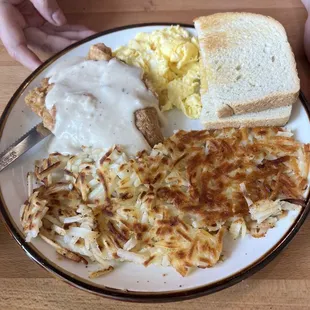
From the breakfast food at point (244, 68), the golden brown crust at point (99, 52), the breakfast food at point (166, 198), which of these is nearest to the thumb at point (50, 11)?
the golden brown crust at point (99, 52)

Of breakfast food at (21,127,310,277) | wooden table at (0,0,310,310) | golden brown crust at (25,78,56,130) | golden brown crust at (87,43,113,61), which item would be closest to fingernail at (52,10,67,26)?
golden brown crust at (87,43,113,61)

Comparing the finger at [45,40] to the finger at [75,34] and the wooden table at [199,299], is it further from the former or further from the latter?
the wooden table at [199,299]

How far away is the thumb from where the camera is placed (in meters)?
2.37

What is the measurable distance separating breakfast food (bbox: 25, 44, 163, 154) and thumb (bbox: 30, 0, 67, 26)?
0.43 m

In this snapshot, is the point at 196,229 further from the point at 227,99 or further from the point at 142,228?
the point at 227,99

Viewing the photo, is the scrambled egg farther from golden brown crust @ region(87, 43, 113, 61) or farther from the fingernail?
the fingernail

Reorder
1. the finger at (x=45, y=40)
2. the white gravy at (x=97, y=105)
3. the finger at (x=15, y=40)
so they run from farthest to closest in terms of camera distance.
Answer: the finger at (x=45, y=40) < the finger at (x=15, y=40) < the white gravy at (x=97, y=105)

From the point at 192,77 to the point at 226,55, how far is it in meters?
0.21

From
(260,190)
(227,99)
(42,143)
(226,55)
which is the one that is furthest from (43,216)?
(226,55)

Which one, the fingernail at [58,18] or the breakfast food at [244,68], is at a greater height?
the fingernail at [58,18]

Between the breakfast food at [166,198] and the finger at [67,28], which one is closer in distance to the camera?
the breakfast food at [166,198]

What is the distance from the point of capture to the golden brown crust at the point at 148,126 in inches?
79.1

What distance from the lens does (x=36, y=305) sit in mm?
1667

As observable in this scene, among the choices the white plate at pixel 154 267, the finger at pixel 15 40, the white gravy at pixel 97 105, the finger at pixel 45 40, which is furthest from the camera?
the finger at pixel 45 40
